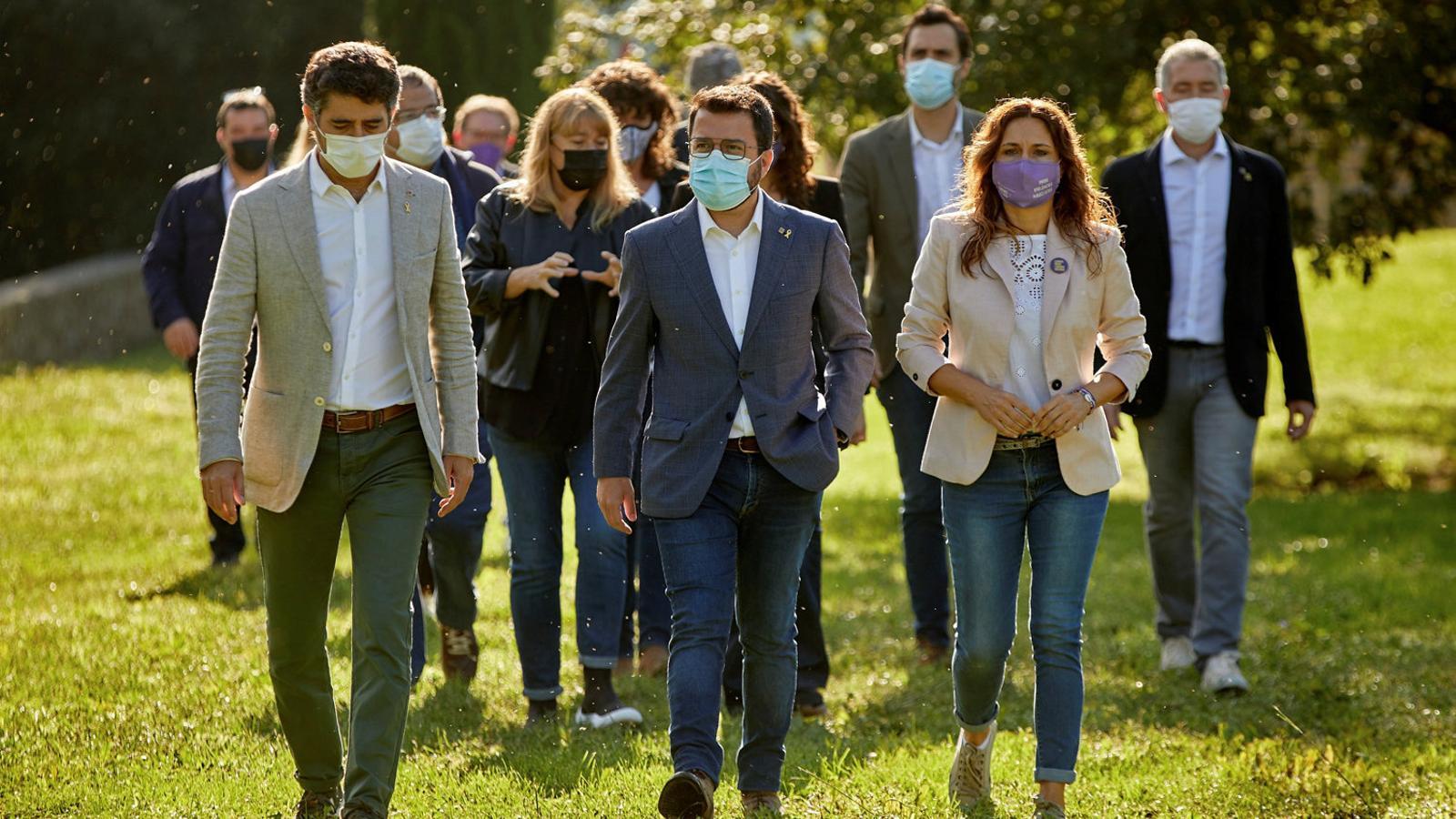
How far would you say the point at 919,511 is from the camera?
8367mm

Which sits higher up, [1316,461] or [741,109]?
[741,109]

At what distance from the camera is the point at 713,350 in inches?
215

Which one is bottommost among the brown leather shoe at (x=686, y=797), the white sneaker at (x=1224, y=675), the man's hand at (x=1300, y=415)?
the white sneaker at (x=1224, y=675)

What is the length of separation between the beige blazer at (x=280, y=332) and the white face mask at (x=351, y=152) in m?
0.11

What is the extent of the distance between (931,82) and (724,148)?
9.48 feet

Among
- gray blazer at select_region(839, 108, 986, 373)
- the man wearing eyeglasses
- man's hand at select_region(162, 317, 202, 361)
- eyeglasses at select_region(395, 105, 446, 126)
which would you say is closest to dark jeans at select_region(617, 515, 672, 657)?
the man wearing eyeglasses

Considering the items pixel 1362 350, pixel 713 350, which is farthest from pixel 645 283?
pixel 1362 350

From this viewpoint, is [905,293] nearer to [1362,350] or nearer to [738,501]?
[738,501]

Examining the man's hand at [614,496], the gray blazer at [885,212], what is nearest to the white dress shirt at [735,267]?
the man's hand at [614,496]

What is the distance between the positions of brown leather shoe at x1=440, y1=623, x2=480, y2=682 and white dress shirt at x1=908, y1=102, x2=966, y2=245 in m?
2.68

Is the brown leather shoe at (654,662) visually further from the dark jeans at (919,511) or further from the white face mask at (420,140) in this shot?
the white face mask at (420,140)

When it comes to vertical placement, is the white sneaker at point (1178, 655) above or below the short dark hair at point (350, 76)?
below

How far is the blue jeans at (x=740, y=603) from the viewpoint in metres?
5.43

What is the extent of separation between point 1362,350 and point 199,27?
60.6 ft
